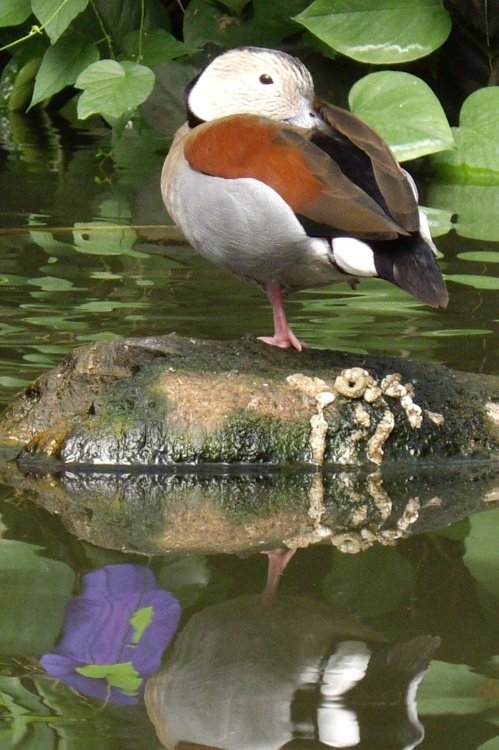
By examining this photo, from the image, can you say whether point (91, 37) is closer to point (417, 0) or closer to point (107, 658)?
point (417, 0)

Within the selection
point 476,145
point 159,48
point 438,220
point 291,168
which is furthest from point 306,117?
point 159,48

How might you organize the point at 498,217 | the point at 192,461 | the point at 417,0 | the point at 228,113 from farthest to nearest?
the point at 417,0
the point at 498,217
the point at 228,113
the point at 192,461

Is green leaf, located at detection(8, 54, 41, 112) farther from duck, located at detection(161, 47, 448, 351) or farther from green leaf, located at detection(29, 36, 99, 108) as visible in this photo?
duck, located at detection(161, 47, 448, 351)

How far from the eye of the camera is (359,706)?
72.6 inches

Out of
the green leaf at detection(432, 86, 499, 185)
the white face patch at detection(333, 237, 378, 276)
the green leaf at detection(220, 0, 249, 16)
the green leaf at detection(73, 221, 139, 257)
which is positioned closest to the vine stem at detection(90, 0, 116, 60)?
the green leaf at detection(220, 0, 249, 16)

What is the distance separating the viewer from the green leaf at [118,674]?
6.28ft

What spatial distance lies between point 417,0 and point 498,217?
1774 millimetres

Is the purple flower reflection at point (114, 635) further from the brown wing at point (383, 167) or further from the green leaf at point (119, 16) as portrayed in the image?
the green leaf at point (119, 16)

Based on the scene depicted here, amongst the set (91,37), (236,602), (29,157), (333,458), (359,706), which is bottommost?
(29,157)

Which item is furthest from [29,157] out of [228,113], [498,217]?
[228,113]

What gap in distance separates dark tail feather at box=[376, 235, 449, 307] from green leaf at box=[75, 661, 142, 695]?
1.24 metres

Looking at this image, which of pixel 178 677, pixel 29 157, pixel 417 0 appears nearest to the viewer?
pixel 178 677

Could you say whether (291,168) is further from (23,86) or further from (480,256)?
(23,86)

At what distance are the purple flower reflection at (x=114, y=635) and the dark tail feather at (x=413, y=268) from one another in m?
0.93
